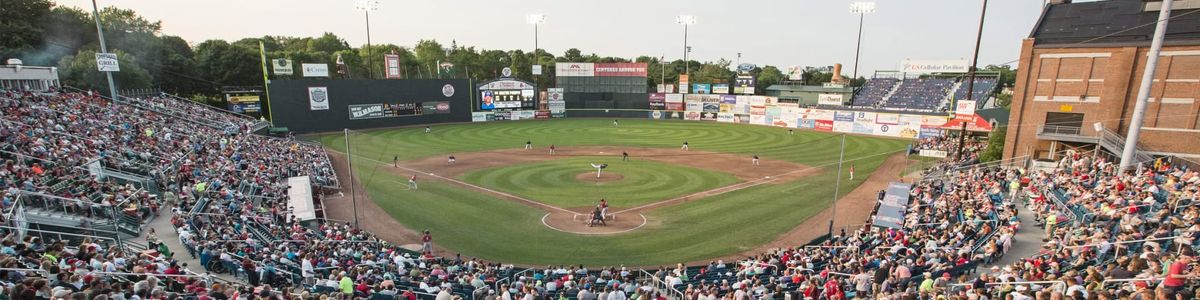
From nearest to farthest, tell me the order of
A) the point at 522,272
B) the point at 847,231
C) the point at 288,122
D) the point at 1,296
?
1. the point at 1,296
2. the point at 522,272
3. the point at 847,231
4. the point at 288,122

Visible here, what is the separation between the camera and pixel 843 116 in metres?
61.8

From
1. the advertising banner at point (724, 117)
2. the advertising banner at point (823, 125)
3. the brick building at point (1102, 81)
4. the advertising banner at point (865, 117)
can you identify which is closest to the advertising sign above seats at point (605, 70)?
the advertising banner at point (724, 117)

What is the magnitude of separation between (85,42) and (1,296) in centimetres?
7516

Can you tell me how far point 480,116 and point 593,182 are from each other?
4008cm

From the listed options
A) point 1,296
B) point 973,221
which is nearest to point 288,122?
point 1,296

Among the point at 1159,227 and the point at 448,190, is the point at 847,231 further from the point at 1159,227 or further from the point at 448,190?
the point at 448,190

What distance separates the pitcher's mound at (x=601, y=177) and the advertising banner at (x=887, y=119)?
37.7m

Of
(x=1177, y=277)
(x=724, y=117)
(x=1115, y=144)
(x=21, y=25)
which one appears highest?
(x=21, y=25)

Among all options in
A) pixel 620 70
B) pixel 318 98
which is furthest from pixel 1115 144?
pixel 318 98

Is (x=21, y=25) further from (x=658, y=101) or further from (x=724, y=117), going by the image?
(x=724, y=117)

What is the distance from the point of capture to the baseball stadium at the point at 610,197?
12828 mm

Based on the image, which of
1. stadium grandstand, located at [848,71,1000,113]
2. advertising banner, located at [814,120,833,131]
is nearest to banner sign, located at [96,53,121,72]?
advertising banner, located at [814,120,833,131]

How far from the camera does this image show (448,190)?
30.3 meters

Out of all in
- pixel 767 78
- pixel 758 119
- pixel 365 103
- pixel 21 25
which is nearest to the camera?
pixel 21 25
